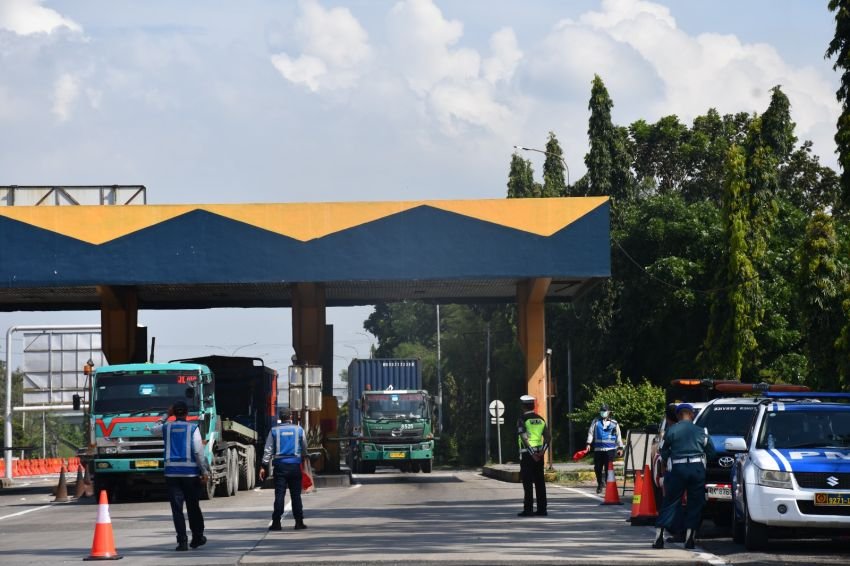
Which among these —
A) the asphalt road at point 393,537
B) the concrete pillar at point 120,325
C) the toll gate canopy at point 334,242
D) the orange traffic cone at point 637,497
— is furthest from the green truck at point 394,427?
the orange traffic cone at point 637,497

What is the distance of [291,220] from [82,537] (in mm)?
19766

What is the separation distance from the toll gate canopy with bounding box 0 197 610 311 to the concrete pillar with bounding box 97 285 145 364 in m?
3.78

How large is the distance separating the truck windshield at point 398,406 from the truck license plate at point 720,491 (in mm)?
28508

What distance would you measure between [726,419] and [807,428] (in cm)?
261

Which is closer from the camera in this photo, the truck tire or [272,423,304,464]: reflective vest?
[272,423,304,464]: reflective vest

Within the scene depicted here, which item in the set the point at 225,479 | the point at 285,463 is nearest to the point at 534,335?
the point at 225,479

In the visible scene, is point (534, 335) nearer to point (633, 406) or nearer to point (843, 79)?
point (633, 406)

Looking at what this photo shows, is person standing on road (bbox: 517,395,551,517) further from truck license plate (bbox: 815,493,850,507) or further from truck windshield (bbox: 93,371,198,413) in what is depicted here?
truck windshield (bbox: 93,371,198,413)

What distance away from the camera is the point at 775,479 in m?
15.6

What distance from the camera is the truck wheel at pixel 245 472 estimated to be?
114ft

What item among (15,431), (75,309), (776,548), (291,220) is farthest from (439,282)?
(15,431)

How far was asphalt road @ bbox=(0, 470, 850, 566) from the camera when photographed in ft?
49.8

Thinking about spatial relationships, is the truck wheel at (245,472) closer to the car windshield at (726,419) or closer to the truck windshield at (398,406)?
the truck windshield at (398,406)

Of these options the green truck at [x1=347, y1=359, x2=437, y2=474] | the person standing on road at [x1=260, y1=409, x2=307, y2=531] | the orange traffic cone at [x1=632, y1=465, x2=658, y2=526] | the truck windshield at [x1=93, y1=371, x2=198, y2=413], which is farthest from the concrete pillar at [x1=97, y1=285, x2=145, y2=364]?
the orange traffic cone at [x1=632, y1=465, x2=658, y2=526]
